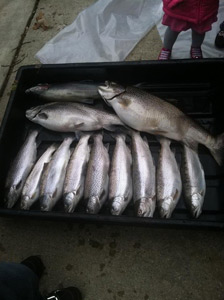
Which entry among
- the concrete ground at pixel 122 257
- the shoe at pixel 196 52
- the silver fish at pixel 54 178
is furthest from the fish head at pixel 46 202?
the shoe at pixel 196 52

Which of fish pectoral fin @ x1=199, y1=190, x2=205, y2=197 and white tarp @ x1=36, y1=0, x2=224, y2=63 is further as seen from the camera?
white tarp @ x1=36, y1=0, x2=224, y2=63

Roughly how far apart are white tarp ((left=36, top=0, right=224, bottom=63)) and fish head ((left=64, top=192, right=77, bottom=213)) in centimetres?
162

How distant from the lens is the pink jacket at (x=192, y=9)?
220cm

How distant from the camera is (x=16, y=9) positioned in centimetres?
386

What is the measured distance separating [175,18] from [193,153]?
1.17m

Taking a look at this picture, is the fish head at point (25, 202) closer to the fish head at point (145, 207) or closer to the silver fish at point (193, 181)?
the fish head at point (145, 207)

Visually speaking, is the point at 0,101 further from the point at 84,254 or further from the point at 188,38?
the point at 188,38

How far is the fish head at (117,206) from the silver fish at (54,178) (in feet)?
1.50

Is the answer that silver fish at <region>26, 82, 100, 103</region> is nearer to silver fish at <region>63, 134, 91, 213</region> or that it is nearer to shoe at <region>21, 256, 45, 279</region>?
silver fish at <region>63, 134, 91, 213</region>

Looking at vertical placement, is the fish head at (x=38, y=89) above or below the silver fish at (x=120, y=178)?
above

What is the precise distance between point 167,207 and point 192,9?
1572 mm

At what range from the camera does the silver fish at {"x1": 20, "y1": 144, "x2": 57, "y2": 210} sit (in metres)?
2.15

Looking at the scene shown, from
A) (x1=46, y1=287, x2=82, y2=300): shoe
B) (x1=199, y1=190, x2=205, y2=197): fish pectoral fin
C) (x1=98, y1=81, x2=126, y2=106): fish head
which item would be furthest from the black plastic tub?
(x1=46, y1=287, x2=82, y2=300): shoe

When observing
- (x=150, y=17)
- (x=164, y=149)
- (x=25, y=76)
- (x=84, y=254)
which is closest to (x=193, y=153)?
(x=164, y=149)
